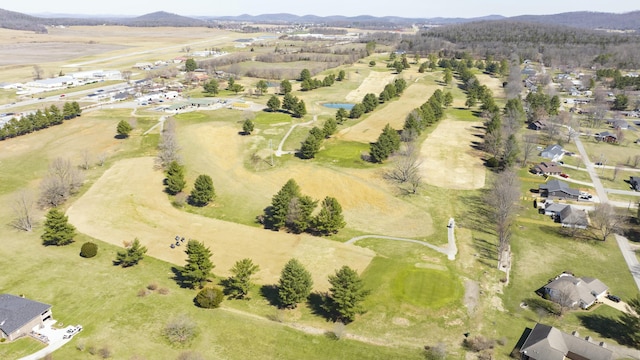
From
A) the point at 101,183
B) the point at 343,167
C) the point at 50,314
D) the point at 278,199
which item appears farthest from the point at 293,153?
the point at 50,314

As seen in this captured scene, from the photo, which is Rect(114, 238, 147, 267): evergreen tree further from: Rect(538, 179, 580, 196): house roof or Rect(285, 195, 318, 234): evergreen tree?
Rect(538, 179, 580, 196): house roof

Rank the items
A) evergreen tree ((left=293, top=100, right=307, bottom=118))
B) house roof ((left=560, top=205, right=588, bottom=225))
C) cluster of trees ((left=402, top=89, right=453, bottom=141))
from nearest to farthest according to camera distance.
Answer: house roof ((left=560, top=205, right=588, bottom=225)), cluster of trees ((left=402, top=89, right=453, bottom=141)), evergreen tree ((left=293, top=100, right=307, bottom=118))

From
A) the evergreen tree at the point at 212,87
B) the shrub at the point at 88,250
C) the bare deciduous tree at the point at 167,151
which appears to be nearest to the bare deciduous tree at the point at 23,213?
the shrub at the point at 88,250

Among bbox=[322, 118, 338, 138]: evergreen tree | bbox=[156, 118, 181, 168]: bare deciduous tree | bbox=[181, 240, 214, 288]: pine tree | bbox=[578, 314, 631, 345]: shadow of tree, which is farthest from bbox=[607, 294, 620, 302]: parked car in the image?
bbox=[156, 118, 181, 168]: bare deciduous tree

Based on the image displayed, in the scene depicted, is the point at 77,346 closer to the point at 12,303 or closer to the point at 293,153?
the point at 12,303

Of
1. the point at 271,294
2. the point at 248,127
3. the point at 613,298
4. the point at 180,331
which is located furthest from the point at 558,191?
the point at 248,127

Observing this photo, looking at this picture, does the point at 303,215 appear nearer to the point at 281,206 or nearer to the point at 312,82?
the point at 281,206

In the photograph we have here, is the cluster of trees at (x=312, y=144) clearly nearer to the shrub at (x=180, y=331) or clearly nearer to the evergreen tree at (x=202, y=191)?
the evergreen tree at (x=202, y=191)
